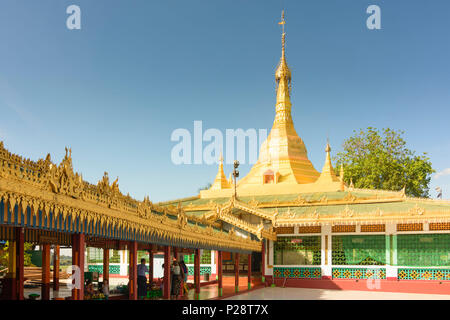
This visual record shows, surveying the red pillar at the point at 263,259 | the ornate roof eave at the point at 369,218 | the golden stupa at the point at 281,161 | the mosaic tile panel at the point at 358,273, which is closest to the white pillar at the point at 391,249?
the mosaic tile panel at the point at 358,273

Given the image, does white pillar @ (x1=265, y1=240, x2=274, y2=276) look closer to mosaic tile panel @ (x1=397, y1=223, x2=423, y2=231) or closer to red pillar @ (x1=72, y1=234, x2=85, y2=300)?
mosaic tile panel @ (x1=397, y1=223, x2=423, y2=231)

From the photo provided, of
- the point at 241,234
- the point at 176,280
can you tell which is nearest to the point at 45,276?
the point at 176,280

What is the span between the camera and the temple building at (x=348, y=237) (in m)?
23.3

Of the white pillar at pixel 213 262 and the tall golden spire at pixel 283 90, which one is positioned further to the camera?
the tall golden spire at pixel 283 90

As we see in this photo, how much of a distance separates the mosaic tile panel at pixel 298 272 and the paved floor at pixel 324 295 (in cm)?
140

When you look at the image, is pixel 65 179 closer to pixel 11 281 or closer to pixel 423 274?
pixel 11 281

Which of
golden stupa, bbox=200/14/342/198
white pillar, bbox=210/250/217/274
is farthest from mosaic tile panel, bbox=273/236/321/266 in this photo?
golden stupa, bbox=200/14/342/198

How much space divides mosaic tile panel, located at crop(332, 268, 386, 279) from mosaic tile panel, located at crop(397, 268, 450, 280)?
92cm

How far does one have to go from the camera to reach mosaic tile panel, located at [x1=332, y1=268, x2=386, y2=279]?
79.4ft

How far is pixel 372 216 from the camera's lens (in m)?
23.7

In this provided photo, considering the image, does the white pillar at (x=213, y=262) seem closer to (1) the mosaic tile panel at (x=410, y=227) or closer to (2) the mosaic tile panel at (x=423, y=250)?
(2) the mosaic tile panel at (x=423, y=250)

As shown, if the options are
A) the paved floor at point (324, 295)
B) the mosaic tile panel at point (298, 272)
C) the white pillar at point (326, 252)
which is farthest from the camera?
the mosaic tile panel at point (298, 272)
